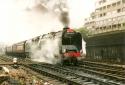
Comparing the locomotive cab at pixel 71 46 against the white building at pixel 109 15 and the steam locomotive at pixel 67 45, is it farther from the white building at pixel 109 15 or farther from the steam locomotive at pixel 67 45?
the white building at pixel 109 15

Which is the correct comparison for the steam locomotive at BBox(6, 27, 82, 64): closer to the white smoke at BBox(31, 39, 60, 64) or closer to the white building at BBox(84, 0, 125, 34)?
the white smoke at BBox(31, 39, 60, 64)

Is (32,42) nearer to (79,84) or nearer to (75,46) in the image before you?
(75,46)

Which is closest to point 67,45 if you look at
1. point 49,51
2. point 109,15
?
point 49,51

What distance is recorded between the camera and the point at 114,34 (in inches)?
1467

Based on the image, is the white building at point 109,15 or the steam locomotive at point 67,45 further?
the white building at point 109,15

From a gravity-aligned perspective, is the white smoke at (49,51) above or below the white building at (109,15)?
below

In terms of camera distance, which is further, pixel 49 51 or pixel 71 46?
pixel 49 51

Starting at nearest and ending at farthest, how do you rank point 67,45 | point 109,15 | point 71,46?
point 67,45, point 71,46, point 109,15

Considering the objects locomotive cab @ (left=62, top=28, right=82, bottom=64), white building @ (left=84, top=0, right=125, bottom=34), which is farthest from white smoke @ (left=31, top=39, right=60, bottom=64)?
white building @ (left=84, top=0, right=125, bottom=34)

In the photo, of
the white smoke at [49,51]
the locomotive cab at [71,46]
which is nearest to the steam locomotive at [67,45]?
the locomotive cab at [71,46]

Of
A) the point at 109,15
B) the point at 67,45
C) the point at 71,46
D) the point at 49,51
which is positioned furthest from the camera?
the point at 109,15

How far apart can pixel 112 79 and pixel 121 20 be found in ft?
139

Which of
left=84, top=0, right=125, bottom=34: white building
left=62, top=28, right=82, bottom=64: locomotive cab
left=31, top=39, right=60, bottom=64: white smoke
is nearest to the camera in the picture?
left=62, top=28, right=82, bottom=64: locomotive cab

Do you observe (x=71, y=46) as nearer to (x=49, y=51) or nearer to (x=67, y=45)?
(x=67, y=45)
